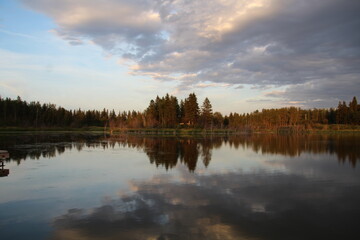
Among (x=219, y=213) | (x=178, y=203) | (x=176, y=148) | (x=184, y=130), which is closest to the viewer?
(x=219, y=213)

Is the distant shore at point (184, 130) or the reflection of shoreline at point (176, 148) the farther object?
the distant shore at point (184, 130)

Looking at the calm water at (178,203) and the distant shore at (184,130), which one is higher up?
the distant shore at (184,130)

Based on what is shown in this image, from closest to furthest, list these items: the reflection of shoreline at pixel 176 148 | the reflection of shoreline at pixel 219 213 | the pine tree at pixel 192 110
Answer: the reflection of shoreline at pixel 219 213
the reflection of shoreline at pixel 176 148
the pine tree at pixel 192 110

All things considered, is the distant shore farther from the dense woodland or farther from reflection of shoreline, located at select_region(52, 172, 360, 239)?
reflection of shoreline, located at select_region(52, 172, 360, 239)

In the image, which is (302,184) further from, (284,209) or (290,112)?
(290,112)

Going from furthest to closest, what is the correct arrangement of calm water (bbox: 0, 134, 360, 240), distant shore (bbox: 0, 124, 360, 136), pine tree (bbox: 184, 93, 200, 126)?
pine tree (bbox: 184, 93, 200, 126) → distant shore (bbox: 0, 124, 360, 136) → calm water (bbox: 0, 134, 360, 240)

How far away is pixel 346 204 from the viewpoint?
34.0 ft

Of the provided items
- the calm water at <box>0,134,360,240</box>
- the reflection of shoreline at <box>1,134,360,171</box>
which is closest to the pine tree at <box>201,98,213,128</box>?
the reflection of shoreline at <box>1,134,360,171</box>

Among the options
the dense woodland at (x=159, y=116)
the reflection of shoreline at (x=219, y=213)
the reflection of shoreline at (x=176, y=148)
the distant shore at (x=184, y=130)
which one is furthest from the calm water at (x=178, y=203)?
the dense woodland at (x=159, y=116)

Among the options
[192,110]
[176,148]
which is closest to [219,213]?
[176,148]

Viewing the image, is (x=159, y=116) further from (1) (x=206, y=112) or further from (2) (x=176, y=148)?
(2) (x=176, y=148)

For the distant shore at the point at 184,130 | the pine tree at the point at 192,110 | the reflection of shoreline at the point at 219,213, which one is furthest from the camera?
the pine tree at the point at 192,110

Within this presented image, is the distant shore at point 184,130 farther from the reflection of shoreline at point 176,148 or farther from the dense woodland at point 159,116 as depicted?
the reflection of shoreline at point 176,148

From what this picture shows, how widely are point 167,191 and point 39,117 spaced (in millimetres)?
100117
